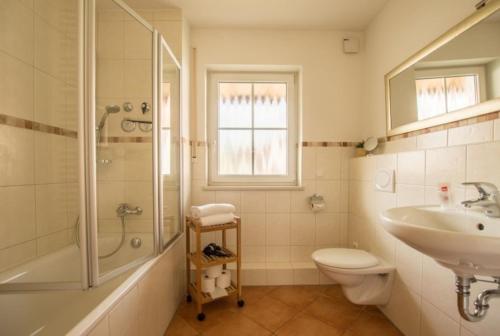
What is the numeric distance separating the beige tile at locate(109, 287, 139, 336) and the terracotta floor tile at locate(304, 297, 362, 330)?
3.60 ft

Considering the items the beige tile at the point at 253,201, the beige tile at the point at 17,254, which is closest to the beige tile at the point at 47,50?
the beige tile at the point at 17,254

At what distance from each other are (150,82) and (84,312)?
4.04ft

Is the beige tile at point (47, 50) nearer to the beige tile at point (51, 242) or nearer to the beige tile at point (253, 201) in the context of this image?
the beige tile at point (51, 242)

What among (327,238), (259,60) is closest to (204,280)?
(327,238)

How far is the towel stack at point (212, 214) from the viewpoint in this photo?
1.46 m

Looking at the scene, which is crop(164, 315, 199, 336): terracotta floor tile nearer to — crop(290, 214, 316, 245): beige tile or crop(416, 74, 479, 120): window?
crop(290, 214, 316, 245): beige tile

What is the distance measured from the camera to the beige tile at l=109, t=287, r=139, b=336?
843 millimetres

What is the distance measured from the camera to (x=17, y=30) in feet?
3.64

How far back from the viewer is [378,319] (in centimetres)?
146

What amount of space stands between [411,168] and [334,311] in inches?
42.4

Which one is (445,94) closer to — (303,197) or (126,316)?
(303,197)

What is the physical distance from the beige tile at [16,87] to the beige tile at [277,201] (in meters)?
1.63

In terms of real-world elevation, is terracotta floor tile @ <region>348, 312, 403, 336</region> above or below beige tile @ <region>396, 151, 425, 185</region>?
below

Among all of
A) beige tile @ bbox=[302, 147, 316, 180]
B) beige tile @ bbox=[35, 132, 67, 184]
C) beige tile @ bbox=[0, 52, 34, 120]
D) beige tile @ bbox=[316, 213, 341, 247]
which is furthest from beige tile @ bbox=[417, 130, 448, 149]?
beige tile @ bbox=[0, 52, 34, 120]
